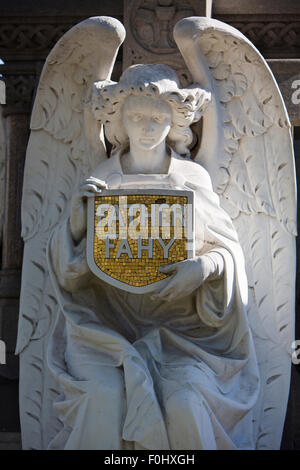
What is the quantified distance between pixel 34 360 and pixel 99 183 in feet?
3.75

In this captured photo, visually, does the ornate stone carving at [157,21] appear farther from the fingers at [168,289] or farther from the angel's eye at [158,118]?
the fingers at [168,289]

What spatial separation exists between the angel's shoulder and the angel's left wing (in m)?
0.17

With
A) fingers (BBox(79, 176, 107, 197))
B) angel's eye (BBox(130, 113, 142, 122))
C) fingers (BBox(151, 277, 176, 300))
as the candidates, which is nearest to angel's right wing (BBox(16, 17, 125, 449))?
angel's eye (BBox(130, 113, 142, 122))

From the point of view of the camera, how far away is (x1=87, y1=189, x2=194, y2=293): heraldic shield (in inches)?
325

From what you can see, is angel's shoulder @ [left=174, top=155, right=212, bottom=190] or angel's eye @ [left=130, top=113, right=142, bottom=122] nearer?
angel's eye @ [left=130, top=113, right=142, bottom=122]

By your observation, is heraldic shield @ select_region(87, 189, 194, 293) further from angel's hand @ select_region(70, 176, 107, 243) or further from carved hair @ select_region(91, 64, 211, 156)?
carved hair @ select_region(91, 64, 211, 156)

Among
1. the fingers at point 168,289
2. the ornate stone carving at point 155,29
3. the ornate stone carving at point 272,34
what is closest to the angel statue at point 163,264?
the fingers at point 168,289

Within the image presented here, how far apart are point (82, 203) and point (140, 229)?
0.34 meters

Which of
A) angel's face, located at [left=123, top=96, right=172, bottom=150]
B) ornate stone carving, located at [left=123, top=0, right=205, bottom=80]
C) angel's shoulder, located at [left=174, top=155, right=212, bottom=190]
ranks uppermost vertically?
ornate stone carving, located at [left=123, top=0, right=205, bottom=80]

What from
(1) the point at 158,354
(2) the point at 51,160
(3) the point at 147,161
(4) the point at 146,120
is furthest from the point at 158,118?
(1) the point at 158,354

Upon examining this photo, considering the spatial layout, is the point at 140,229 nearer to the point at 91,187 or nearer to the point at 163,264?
the point at 163,264

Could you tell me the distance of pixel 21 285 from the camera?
29.6 ft

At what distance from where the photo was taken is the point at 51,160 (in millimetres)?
9023
